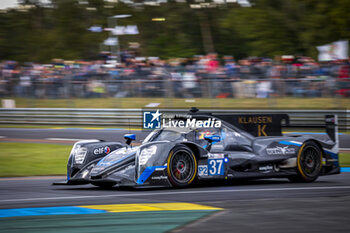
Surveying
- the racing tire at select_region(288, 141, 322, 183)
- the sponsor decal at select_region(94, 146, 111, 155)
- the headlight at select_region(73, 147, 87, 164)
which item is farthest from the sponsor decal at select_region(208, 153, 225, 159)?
the headlight at select_region(73, 147, 87, 164)

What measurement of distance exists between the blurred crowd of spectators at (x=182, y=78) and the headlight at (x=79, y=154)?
386 inches

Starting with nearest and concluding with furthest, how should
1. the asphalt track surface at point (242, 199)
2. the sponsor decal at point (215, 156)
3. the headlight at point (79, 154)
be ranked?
the asphalt track surface at point (242, 199) < the sponsor decal at point (215, 156) < the headlight at point (79, 154)

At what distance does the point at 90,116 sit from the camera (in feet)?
68.9

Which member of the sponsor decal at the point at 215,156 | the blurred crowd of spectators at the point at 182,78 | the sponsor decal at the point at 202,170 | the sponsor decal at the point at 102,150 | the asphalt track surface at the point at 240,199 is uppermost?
the blurred crowd of spectators at the point at 182,78

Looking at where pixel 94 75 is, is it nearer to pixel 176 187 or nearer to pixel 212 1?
pixel 176 187

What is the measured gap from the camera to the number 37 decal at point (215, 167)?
8.15 metres

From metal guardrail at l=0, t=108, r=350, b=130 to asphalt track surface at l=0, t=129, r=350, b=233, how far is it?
7.08 metres

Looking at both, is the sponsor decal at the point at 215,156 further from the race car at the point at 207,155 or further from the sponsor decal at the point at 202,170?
the sponsor decal at the point at 202,170

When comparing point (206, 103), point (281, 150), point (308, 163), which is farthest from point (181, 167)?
point (206, 103)

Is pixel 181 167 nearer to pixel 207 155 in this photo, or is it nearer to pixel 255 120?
pixel 207 155

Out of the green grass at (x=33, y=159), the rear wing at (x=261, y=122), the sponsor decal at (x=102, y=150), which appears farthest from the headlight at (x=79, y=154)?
the green grass at (x=33, y=159)

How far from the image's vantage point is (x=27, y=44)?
47.6 meters

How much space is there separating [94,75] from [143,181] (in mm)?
14097

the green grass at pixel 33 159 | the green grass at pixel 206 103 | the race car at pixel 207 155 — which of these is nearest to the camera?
the race car at pixel 207 155
